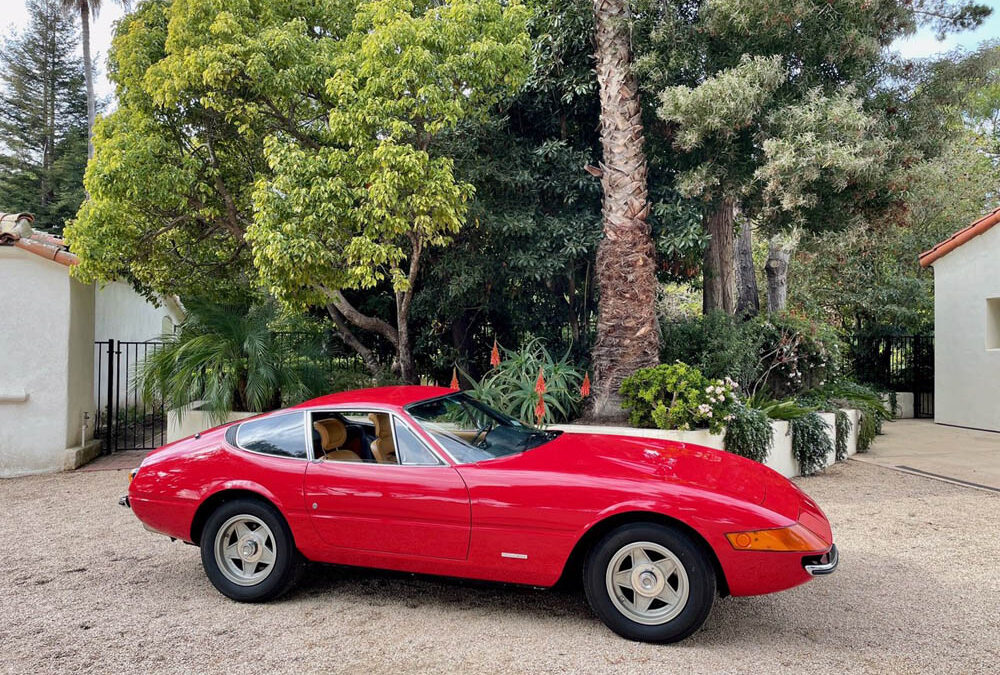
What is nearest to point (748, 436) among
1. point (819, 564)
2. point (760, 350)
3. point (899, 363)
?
point (760, 350)

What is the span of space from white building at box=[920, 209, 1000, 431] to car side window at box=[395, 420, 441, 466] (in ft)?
42.9

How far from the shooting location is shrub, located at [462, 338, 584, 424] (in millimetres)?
8781

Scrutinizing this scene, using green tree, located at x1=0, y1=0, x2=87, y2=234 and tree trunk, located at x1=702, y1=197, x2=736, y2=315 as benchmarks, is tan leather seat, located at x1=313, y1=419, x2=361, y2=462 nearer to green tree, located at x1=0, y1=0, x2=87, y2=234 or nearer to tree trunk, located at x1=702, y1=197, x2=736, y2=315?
tree trunk, located at x1=702, y1=197, x2=736, y2=315

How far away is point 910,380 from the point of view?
55.5 feet

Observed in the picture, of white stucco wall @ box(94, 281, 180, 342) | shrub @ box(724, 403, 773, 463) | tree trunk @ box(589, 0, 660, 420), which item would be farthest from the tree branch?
shrub @ box(724, 403, 773, 463)

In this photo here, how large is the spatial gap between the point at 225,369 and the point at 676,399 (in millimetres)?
6067

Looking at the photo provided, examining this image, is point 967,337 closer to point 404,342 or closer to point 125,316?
point 404,342

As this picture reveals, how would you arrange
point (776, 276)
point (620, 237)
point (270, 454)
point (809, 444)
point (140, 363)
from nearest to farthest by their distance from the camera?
point (270, 454)
point (809, 444)
point (620, 237)
point (140, 363)
point (776, 276)

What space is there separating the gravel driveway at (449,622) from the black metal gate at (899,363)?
12.1 m

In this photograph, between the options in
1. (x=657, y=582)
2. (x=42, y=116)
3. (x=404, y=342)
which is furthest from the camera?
(x=42, y=116)

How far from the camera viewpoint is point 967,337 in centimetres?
1368

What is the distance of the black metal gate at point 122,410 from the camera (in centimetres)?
1024

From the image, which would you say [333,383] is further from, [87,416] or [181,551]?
[181,551]

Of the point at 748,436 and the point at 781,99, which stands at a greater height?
the point at 781,99
